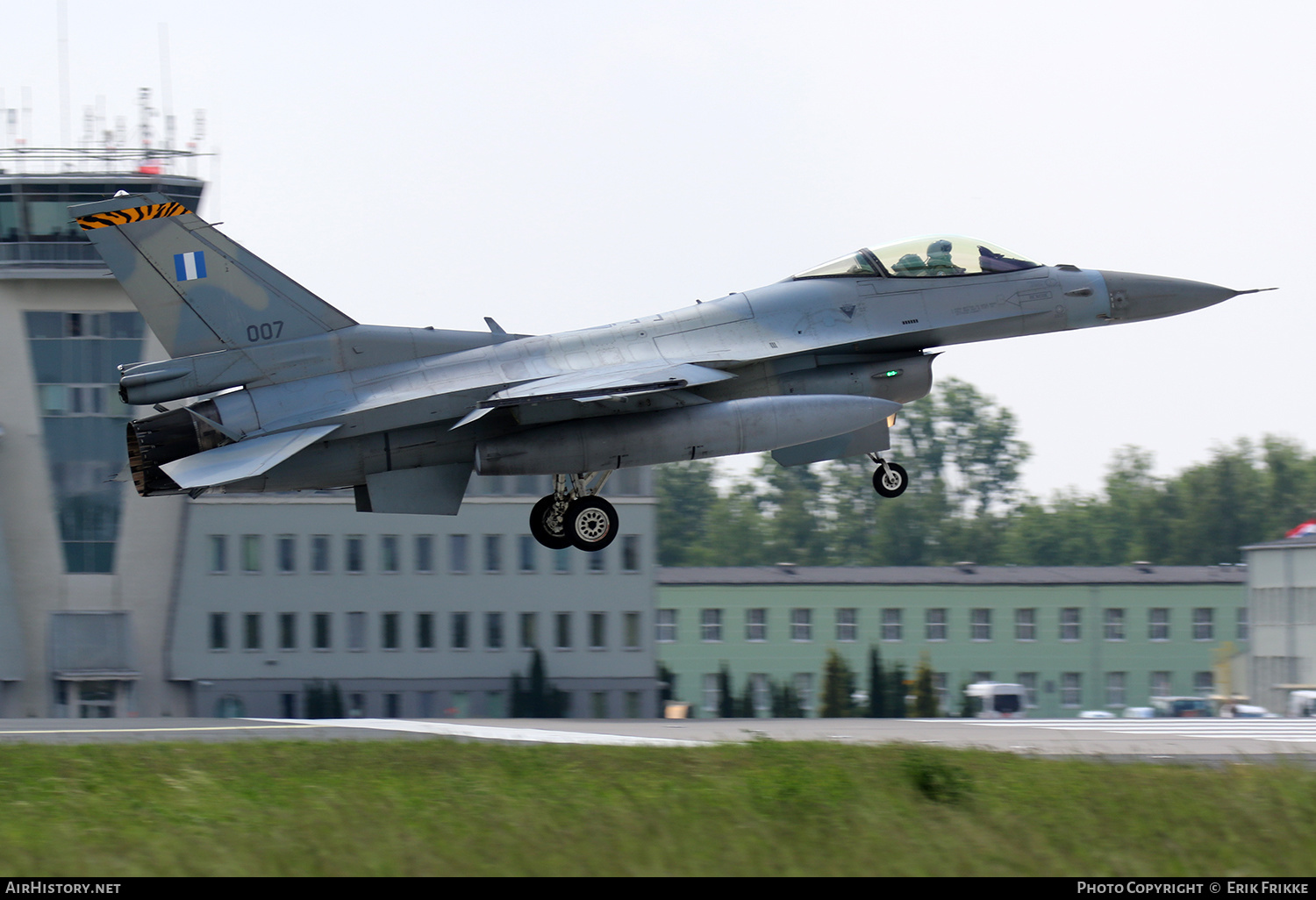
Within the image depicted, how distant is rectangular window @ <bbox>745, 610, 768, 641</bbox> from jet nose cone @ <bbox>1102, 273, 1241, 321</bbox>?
2129 inches

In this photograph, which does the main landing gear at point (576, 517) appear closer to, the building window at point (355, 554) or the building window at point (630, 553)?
the building window at point (630, 553)

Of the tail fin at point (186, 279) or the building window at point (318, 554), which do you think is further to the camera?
the building window at point (318, 554)

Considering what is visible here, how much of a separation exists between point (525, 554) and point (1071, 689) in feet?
102

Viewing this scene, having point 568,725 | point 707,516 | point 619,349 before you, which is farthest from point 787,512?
point 619,349

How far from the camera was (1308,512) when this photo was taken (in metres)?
101

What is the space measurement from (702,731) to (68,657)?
30.6m

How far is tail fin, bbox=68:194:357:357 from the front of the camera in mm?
16828

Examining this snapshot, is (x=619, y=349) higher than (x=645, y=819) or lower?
higher

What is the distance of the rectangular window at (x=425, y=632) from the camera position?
5403 centimetres

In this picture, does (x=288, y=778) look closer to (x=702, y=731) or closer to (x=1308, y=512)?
(x=702, y=731)

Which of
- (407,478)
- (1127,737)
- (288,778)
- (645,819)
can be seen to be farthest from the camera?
(1127,737)

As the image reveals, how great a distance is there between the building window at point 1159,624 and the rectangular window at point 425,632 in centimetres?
3660

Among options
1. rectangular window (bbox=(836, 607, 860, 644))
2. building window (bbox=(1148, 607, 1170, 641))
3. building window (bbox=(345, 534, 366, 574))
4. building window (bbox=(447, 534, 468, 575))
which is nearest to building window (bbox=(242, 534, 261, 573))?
building window (bbox=(345, 534, 366, 574))

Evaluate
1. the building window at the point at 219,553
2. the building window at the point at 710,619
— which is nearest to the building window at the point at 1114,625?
the building window at the point at 710,619
